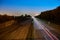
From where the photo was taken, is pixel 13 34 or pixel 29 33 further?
pixel 29 33
